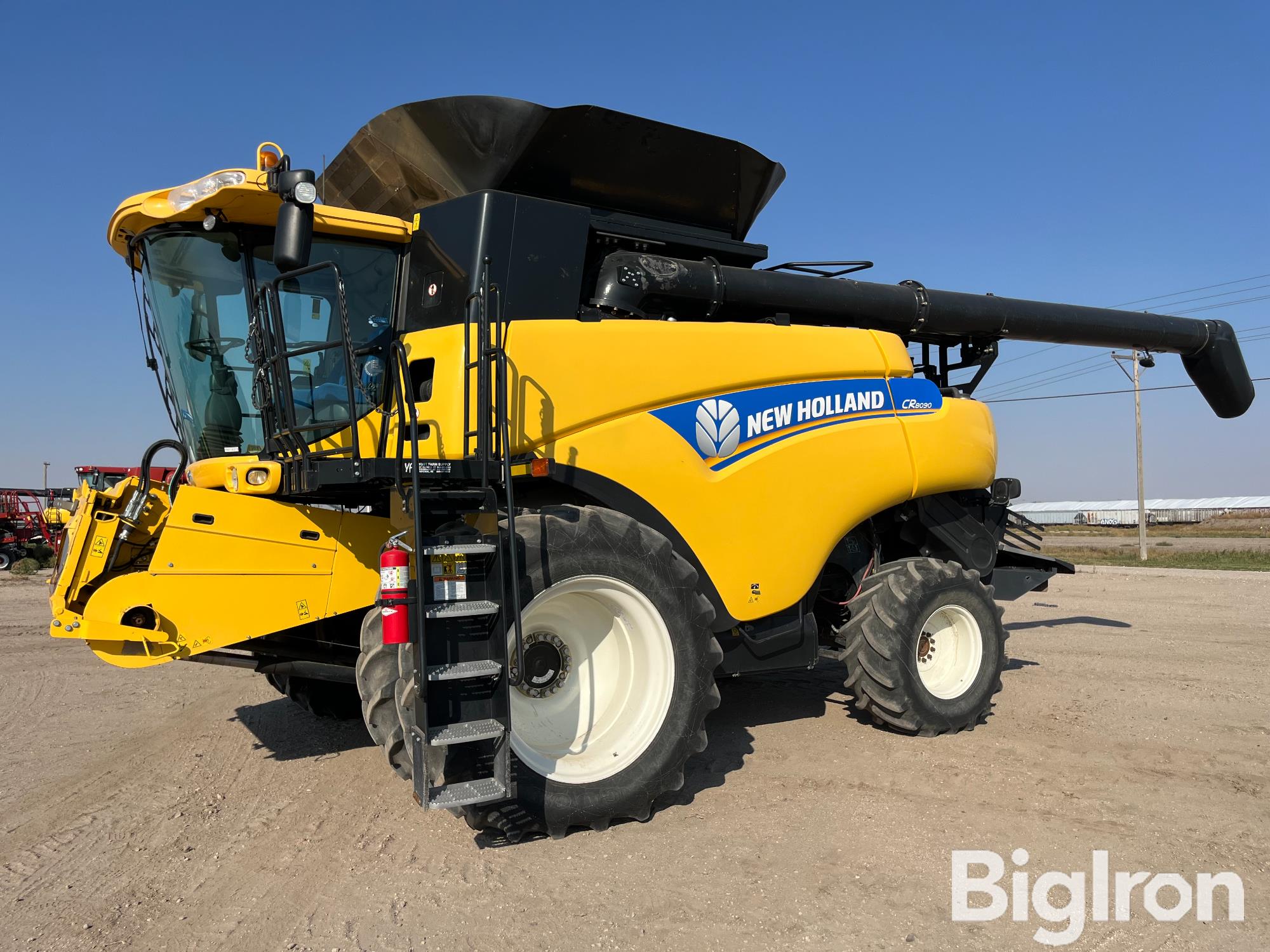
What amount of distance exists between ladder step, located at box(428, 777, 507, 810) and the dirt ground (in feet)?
1.02

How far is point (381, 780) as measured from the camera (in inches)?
190

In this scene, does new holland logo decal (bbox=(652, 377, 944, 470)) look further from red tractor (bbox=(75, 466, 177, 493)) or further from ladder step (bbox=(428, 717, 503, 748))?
red tractor (bbox=(75, 466, 177, 493))

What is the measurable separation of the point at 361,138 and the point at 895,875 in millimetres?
4723

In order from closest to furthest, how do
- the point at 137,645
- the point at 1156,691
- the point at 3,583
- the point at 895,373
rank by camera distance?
the point at 137,645 → the point at 895,373 → the point at 1156,691 → the point at 3,583

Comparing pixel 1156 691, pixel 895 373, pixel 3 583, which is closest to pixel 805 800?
pixel 895 373

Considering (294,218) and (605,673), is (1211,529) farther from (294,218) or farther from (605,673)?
(294,218)

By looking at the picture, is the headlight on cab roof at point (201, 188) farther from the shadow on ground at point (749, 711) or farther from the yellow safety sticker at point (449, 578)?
the shadow on ground at point (749, 711)

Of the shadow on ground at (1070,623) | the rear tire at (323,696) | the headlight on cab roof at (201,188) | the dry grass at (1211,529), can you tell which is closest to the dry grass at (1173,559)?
the shadow on ground at (1070,623)

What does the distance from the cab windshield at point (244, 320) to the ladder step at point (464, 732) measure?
1.72m

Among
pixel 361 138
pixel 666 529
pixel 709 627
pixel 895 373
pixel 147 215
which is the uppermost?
pixel 361 138

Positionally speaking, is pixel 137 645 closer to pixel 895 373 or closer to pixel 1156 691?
pixel 895 373

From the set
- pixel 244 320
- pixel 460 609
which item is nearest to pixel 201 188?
pixel 244 320

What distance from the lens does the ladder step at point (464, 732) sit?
11.5 feet

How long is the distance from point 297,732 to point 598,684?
8.43 feet
